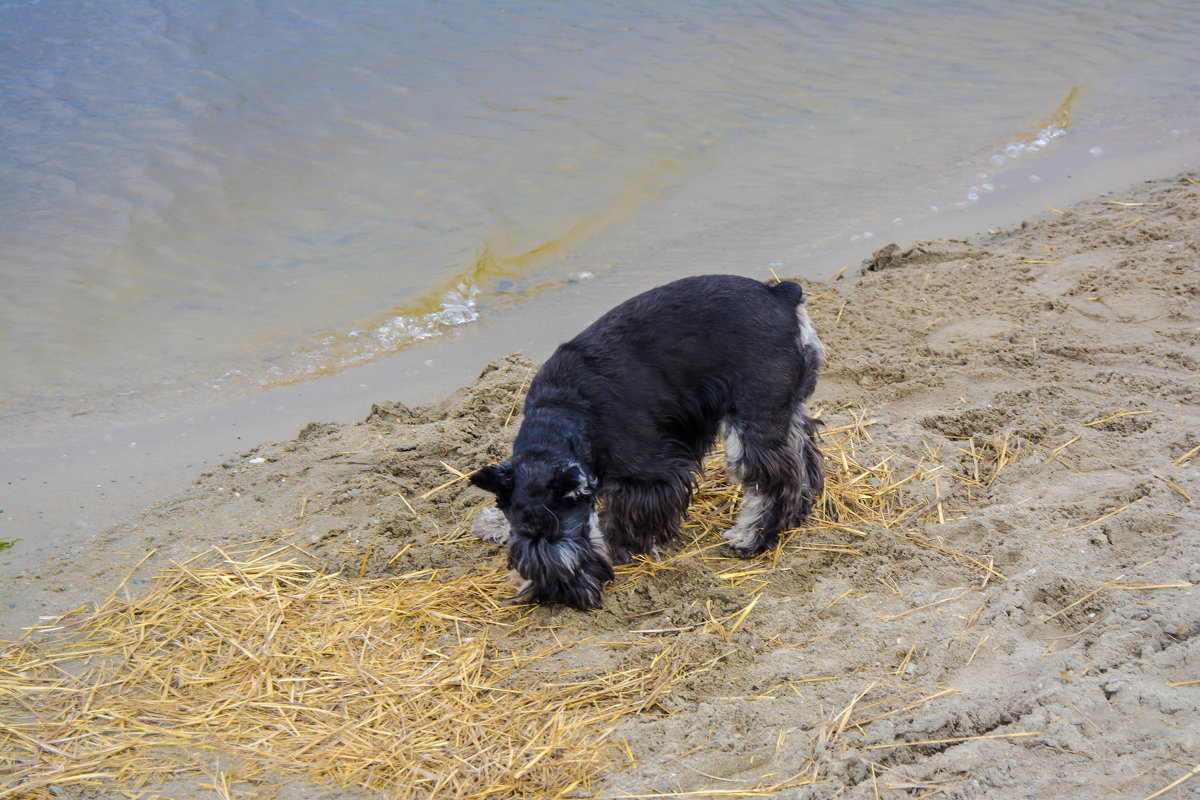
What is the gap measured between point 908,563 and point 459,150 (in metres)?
7.83

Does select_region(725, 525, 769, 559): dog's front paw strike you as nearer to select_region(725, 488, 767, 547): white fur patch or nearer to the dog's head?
select_region(725, 488, 767, 547): white fur patch

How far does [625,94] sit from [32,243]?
7.10m

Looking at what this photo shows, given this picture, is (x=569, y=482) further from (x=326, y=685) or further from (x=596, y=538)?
(x=326, y=685)

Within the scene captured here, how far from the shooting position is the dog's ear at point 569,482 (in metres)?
3.81

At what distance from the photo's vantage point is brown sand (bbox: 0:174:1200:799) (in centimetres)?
298

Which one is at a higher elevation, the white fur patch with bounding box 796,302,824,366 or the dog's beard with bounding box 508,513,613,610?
the white fur patch with bounding box 796,302,824,366

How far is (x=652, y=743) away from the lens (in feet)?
10.7

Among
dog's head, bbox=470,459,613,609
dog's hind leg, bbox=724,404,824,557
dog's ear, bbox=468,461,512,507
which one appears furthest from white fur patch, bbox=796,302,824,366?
dog's ear, bbox=468,461,512,507

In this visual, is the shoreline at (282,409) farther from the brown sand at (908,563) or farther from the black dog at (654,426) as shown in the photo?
the black dog at (654,426)

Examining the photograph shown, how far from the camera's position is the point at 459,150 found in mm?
10344

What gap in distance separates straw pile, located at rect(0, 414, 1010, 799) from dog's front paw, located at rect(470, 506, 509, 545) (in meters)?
0.32

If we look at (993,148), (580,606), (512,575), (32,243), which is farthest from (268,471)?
(993,148)

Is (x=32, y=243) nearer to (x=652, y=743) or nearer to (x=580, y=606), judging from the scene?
(x=580, y=606)

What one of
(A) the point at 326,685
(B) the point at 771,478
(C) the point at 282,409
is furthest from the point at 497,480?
(C) the point at 282,409
